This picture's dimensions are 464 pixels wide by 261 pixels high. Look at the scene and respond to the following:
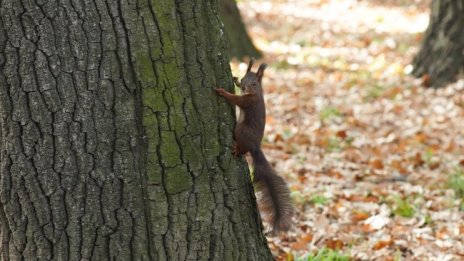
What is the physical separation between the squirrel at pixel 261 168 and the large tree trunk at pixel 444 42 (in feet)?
Result: 19.8

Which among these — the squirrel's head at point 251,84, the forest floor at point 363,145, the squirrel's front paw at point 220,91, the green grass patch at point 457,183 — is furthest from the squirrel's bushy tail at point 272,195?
the green grass patch at point 457,183

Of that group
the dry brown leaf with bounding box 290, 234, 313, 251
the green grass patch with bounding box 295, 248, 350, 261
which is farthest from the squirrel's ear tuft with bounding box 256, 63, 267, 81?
the dry brown leaf with bounding box 290, 234, 313, 251

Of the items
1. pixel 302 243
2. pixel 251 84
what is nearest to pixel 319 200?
pixel 302 243

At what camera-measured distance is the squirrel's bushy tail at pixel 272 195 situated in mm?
3686

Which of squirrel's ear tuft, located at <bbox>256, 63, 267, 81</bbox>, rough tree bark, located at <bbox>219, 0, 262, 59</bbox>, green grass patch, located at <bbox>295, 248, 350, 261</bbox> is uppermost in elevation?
rough tree bark, located at <bbox>219, 0, 262, 59</bbox>

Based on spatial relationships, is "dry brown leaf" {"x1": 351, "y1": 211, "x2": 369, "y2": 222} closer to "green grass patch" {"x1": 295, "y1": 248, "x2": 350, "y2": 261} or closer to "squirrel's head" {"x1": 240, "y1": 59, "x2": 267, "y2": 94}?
"green grass patch" {"x1": 295, "y1": 248, "x2": 350, "y2": 261}

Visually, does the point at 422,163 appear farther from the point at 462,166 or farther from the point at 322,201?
the point at 322,201

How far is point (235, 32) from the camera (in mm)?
10711

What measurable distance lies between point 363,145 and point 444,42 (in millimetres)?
2939

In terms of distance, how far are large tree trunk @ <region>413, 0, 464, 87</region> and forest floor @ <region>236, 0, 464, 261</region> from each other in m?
0.24

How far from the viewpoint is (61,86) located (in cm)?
303

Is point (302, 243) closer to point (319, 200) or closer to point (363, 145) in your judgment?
point (319, 200)

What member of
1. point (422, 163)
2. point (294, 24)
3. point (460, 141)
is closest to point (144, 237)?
point (422, 163)

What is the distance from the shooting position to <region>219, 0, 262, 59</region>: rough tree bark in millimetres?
10586
